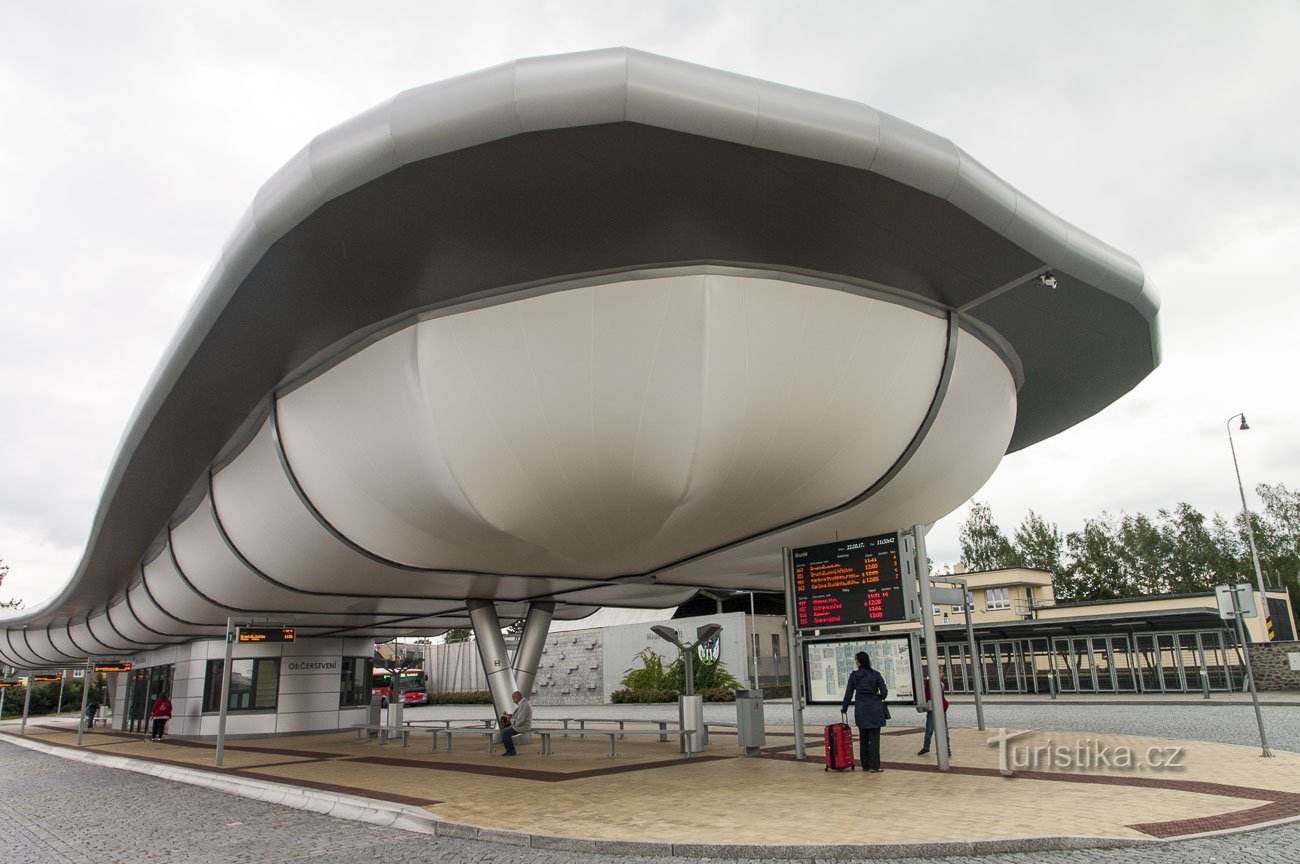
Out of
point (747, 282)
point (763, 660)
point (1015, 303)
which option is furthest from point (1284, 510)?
point (747, 282)

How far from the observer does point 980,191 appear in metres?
8.24

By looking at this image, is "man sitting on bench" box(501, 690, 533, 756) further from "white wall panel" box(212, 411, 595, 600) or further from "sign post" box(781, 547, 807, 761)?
"sign post" box(781, 547, 807, 761)

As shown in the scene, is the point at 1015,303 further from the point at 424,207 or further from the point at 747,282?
the point at 424,207

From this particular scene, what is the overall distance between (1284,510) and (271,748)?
5933 cm

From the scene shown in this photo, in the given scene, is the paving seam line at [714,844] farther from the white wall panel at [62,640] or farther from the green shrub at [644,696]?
the white wall panel at [62,640]

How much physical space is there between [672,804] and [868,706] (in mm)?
3300

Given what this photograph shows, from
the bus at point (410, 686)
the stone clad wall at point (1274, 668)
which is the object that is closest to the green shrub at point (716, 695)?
the stone clad wall at point (1274, 668)

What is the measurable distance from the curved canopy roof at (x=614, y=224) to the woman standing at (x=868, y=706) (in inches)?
130

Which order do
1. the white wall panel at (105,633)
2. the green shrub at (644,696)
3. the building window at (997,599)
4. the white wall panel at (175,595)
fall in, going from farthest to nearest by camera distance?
the building window at (997,599) < the green shrub at (644,696) < the white wall panel at (105,633) < the white wall panel at (175,595)

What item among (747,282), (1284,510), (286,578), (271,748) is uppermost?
(1284,510)

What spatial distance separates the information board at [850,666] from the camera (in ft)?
43.1

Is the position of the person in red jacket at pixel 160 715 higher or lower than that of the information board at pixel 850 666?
lower

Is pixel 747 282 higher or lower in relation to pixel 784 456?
higher

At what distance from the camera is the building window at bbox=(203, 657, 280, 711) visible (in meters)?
27.0
